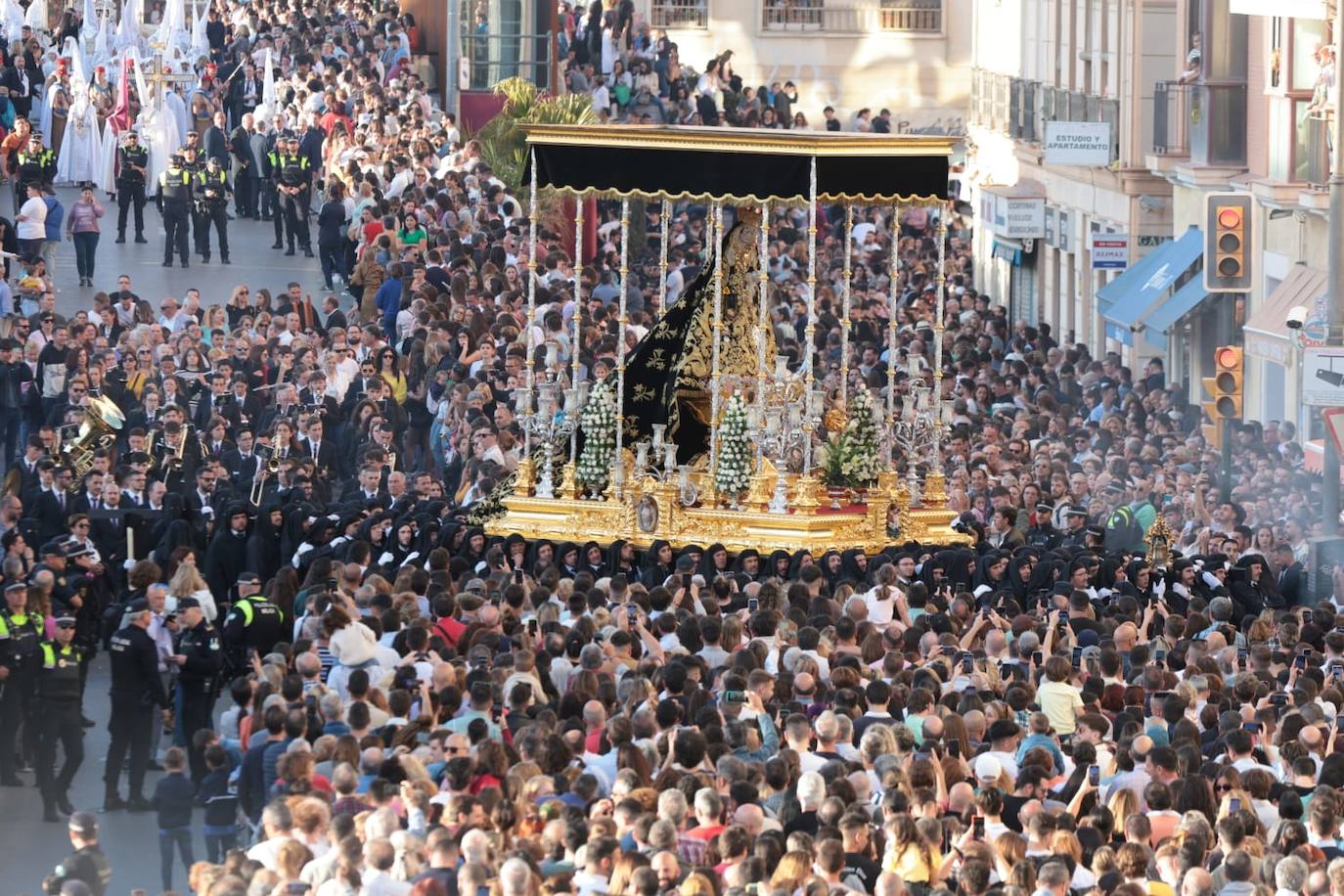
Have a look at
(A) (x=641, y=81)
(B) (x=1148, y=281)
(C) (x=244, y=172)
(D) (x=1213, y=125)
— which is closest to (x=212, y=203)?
(C) (x=244, y=172)

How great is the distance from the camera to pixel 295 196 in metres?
42.6

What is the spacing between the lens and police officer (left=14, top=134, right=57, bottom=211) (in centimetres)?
4147

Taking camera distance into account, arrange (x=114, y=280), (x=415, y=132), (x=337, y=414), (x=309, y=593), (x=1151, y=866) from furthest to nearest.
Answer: (x=415, y=132) < (x=114, y=280) < (x=337, y=414) < (x=309, y=593) < (x=1151, y=866)

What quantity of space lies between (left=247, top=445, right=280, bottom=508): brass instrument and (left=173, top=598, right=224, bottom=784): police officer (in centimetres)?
552

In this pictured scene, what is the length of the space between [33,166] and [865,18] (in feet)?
100

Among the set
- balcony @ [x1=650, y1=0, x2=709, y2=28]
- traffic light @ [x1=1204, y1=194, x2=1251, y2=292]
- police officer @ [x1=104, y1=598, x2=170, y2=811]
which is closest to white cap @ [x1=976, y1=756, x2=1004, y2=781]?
police officer @ [x1=104, y1=598, x2=170, y2=811]

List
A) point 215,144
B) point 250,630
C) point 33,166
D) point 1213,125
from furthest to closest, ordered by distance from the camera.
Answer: point 33,166 < point 215,144 < point 1213,125 < point 250,630

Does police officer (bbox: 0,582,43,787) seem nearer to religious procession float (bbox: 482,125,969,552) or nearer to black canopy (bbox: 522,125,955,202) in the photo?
religious procession float (bbox: 482,125,969,552)

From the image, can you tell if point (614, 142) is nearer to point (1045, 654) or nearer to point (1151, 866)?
point (1045, 654)

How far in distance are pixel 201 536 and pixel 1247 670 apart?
9.11m

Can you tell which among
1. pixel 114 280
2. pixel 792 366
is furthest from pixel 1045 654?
pixel 114 280

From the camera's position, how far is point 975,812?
53.4 feet

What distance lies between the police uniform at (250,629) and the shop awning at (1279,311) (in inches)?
632

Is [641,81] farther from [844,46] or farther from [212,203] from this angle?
[844,46]
